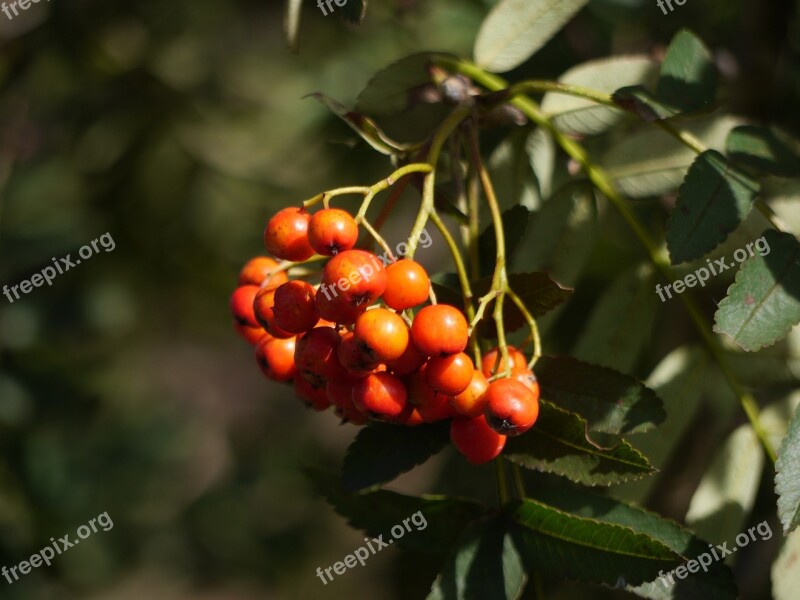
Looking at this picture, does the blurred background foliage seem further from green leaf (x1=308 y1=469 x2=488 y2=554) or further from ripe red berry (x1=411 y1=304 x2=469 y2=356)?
ripe red berry (x1=411 y1=304 x2=469 y2=356)

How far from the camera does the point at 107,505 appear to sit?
2.44 m

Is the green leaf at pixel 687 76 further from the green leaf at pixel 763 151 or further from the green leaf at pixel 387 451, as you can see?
the green leaf at pixel 387 451

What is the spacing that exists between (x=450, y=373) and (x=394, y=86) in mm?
640

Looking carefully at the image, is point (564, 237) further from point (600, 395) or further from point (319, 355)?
point (319, 355)

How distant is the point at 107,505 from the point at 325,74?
1341 mm

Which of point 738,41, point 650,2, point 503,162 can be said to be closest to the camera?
point 503,162

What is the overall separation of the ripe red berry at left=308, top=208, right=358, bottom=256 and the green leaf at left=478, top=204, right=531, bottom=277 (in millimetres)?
252

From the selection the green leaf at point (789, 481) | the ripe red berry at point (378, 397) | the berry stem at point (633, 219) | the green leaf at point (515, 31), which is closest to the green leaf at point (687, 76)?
the berry stem at point (633, 219)

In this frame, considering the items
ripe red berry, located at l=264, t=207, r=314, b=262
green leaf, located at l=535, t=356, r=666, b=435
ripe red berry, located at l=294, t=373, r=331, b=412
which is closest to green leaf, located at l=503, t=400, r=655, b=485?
green leaf, located at l=535, t=356, r=666, b=435

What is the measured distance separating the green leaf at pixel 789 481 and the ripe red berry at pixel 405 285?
49 centimetres

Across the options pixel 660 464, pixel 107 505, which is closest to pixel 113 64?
pixel 107 505

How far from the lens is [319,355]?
1.07 metres

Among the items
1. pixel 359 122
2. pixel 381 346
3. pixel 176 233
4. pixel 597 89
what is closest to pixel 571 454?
pixel 381 346

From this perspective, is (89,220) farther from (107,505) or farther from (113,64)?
(107,505)
